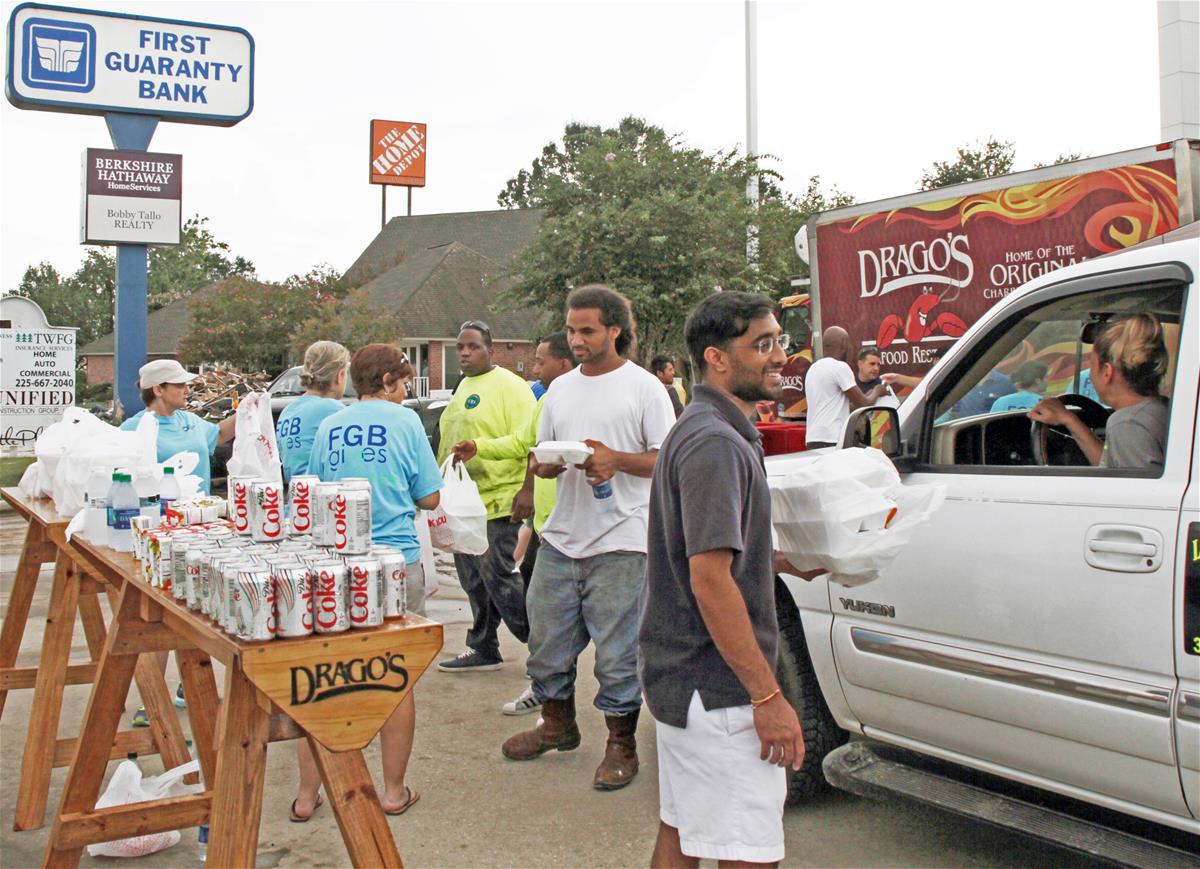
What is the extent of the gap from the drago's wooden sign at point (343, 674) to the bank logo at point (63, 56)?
12.4m

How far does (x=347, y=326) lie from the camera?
102 ft

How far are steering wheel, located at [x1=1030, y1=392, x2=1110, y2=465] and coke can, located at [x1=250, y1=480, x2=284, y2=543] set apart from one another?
8.60 feet

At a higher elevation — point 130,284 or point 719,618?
point 130,284

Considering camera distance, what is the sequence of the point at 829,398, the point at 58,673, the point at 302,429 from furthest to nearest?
the point at 829,398 → the point at 302,429 → the point at 58,673

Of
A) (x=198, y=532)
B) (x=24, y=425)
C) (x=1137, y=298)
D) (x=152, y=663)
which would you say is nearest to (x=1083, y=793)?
(x=1137, y=298)

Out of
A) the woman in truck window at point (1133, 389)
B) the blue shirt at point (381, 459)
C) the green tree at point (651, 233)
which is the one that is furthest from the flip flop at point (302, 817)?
the green tree at point (651, 233)

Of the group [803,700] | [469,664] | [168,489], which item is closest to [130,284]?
[469,664]

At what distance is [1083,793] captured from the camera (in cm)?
329

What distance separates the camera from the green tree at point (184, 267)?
59.5m

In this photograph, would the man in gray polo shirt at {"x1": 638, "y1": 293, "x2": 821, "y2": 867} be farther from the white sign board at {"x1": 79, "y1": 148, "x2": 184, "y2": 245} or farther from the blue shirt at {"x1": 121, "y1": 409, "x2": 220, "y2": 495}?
the white sign board at {"x1": 79, "y1": 148, "x2": 184, "y2": 245}

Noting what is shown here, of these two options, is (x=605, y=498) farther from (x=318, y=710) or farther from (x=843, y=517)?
(x=318, y=710)

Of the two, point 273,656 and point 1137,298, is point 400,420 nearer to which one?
point 273,656

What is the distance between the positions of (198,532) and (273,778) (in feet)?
6.36

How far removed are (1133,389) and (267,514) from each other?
2660mm
